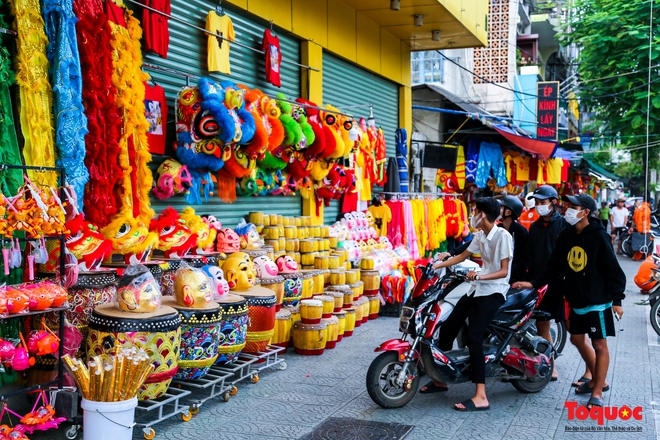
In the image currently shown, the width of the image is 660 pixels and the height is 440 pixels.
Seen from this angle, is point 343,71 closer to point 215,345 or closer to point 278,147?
point 278,147

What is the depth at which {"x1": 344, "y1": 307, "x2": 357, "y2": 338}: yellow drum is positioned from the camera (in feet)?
28.3

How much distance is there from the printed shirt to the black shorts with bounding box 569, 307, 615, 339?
2.24 ft

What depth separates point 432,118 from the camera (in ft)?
56.3

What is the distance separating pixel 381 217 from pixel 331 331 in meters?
5.09

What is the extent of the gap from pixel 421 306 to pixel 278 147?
3576 millimetres

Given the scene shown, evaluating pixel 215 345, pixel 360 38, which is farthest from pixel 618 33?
pixel 215 345

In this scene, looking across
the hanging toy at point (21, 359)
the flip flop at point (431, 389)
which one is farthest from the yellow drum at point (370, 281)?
the hanging toy at point (21, 359)

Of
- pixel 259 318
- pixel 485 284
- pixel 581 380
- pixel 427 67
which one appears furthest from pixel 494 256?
pixel 427 67

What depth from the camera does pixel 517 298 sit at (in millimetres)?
6062

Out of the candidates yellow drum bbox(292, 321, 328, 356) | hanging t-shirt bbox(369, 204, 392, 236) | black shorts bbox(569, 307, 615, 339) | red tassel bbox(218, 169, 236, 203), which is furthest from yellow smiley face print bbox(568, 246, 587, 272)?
hanging t-shirt bbox(369, 204, 392, 236)

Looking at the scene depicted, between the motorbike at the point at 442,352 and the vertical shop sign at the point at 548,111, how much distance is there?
18.2 meters

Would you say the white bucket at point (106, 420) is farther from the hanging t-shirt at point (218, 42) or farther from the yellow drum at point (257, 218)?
the hanging t-shirt at point (218, 42)

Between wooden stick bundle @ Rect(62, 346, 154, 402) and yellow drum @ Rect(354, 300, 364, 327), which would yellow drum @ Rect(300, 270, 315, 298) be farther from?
wooden stick bundle @ Rect(62, 346, 154, 402)

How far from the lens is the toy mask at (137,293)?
4895 mm
